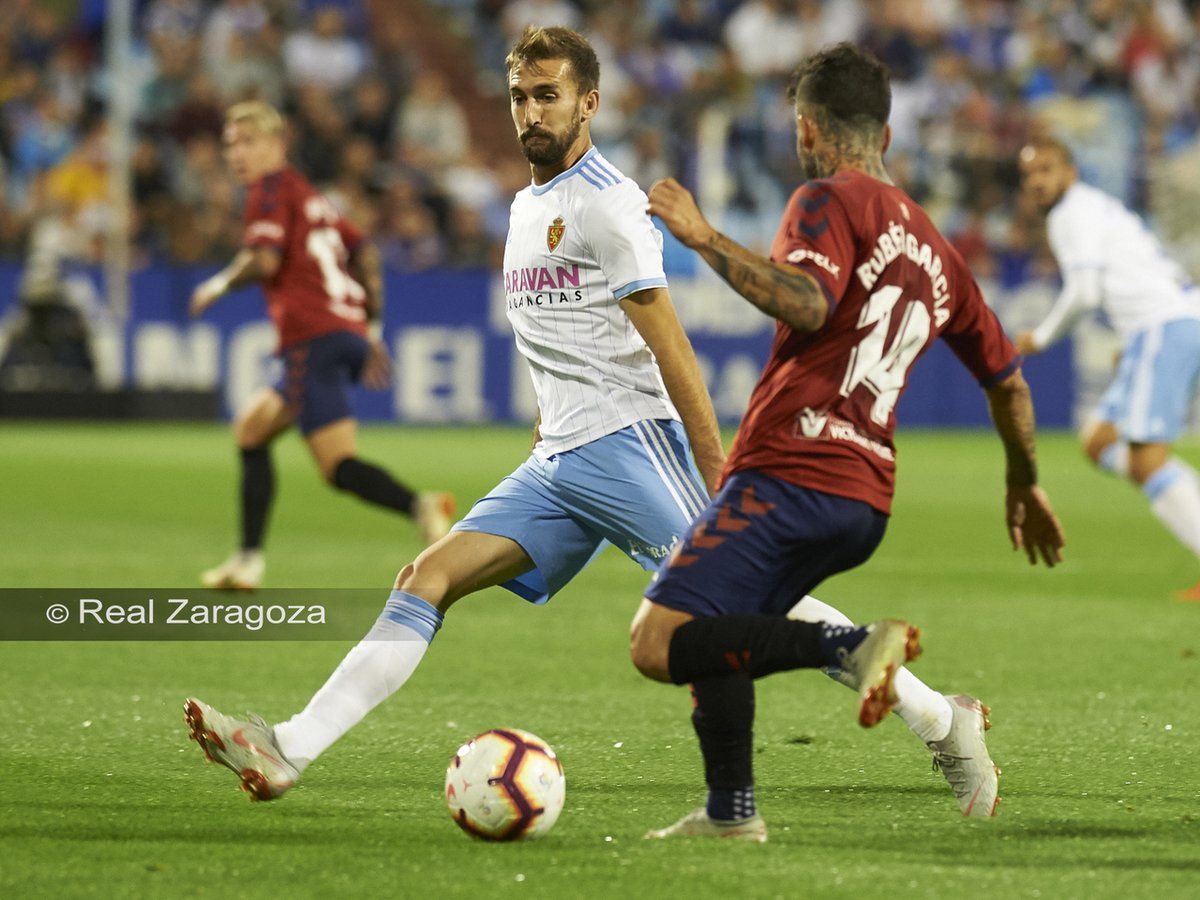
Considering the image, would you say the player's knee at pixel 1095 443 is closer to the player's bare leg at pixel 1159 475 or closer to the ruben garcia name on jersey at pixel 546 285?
the player's bare leg at pixel 1159 475

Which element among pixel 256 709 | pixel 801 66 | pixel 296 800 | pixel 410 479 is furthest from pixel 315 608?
pixel 410 479

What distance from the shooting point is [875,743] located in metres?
6.08

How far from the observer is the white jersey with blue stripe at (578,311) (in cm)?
512

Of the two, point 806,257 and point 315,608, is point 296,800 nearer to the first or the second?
point 806,257

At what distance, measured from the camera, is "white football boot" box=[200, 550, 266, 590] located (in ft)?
31.0

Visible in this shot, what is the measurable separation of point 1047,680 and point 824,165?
3286 mm

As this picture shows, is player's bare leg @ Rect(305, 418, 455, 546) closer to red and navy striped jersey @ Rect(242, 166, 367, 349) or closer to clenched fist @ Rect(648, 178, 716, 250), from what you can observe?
red and navy striped jersey @ Rect(242, 166, 367, 349)

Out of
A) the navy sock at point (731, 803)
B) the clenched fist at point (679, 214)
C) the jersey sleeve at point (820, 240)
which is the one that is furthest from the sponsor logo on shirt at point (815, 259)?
the navy sock at point (731, 803)

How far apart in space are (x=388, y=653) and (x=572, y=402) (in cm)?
80

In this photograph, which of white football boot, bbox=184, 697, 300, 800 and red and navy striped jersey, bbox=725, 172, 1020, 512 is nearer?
red and navy striped jersey, bbox=725, 172, 1020, 512

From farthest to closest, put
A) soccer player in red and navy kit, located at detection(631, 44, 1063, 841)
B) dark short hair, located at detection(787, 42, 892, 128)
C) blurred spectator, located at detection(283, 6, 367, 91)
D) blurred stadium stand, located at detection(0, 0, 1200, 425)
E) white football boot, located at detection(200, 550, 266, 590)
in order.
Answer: blurred spectator, located at detection(283, 6, 367, 91), blurred stadium stand, located at detection(0, 0, 1200, 425), white football boot, located at detection(200, 550, 266, 590), dark short hair, located at detection(787, 42, 892, 128), soccer player in red and navy kit, located at detection(631, 44, 1063, 841)

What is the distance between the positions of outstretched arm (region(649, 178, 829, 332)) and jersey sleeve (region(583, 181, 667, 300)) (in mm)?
733

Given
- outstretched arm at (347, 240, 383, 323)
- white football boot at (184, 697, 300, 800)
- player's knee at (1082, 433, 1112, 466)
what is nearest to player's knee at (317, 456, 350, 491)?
outstretched arm at (347, 240, 383, 323)

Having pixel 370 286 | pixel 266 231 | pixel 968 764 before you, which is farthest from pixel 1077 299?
pixel 968 764
